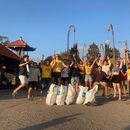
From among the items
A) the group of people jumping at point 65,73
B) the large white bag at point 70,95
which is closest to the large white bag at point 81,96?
the large white bag at point 70,95

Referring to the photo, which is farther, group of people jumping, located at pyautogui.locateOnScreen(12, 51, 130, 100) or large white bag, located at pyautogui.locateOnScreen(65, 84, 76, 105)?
group of people jumping, located at pyautogui.locateOnScreen(12, 51, 130, 100)

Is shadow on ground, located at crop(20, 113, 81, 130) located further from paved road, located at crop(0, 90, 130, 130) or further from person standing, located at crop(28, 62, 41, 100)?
person standing, located at crop(28, 62, 41, 100)

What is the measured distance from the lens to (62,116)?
1176cm

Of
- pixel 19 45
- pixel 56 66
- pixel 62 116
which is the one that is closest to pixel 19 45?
pixel 19 45

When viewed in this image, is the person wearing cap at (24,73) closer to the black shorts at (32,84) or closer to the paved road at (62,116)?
the black shorts at (32,84)

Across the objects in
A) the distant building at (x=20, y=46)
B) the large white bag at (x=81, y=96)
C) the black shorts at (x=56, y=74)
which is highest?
the distant building at (x=20, y=46)

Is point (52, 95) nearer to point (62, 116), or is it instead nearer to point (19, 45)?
point (62, 116)

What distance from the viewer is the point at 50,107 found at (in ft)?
45.6

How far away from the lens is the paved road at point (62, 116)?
33.5 feet

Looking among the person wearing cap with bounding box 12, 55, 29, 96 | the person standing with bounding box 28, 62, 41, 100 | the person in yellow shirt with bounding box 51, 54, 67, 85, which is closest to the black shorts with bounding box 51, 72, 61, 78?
the person in yellow shirt with bounding box 51, 54, 67, 85

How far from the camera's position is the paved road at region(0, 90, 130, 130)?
33.5 ft

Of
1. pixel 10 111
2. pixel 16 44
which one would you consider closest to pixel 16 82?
pixel 16 44

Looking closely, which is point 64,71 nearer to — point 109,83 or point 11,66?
point 109,83

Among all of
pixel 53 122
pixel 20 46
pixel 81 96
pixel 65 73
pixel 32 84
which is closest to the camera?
pixel 53 122
